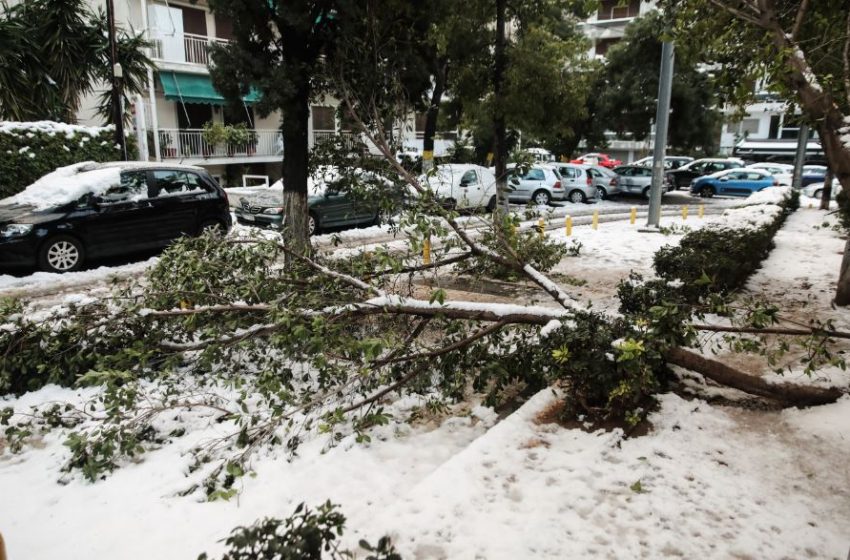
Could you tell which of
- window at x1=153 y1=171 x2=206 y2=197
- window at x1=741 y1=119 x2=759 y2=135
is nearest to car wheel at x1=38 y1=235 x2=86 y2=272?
window at x1=153 y1=171 x2=206 y2=197

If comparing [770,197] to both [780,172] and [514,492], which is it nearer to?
[780,172]

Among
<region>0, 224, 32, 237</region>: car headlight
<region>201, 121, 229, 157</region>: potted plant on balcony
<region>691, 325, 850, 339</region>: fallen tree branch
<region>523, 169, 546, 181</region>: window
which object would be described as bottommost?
<region>0, 224, 32, 237</region>: car headlight

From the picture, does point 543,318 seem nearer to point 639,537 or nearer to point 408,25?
point 639,537

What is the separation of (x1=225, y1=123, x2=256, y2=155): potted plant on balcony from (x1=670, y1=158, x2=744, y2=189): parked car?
1865 cm

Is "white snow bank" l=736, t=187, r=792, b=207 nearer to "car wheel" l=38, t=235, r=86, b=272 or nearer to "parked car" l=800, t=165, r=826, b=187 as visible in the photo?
"parked car" l=800, t=165, r=826, b=187

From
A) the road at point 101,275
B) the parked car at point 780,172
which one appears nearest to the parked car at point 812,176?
the parked car at point 780,172

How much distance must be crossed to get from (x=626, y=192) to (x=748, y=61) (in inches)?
718

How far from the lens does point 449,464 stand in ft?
11.9

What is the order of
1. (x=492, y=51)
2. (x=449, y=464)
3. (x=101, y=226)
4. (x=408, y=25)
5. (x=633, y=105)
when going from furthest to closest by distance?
(x=633, y=105) < (x=492, y=51) < (x=101, y=226) < (x=408, y=25) < (x=449, y=464)

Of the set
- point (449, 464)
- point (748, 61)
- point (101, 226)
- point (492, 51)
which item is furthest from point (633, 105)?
point (449, 464)

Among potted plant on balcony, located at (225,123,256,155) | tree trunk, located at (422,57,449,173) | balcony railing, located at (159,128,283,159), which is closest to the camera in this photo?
tree trunk, located at (422,57,449,173)

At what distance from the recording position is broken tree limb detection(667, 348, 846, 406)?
4.17 meters

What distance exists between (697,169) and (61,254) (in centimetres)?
2708

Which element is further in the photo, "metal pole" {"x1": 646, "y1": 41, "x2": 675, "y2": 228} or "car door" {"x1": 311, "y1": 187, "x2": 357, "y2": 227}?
"metal pole" {"x1": 646, "y1": 41, "x2": 675, "y2": 228}
